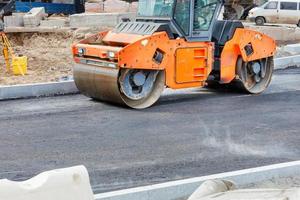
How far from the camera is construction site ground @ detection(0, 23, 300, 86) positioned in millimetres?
12409

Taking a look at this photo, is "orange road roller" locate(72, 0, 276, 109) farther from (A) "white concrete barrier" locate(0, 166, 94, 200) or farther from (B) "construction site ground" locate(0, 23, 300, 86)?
(A) "white concrete barrier" locate(0, 166, 94, 200)

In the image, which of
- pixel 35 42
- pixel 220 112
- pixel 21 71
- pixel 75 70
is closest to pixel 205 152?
pixel 220 112

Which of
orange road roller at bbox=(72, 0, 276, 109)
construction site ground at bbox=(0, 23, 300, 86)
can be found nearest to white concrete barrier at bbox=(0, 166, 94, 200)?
orange road roller at bbox=(72, 0, 276, 109)

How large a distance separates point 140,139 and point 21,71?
625 centimetres

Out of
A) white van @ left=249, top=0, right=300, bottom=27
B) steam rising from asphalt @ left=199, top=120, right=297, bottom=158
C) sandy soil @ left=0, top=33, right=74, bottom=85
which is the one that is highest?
white van @ left=249, top=0, right=300, bottom=27

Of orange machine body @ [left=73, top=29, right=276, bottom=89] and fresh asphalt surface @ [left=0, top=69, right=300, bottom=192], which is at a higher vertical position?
orange machine body @ [left=73, top=29, right=276, bottom=89]

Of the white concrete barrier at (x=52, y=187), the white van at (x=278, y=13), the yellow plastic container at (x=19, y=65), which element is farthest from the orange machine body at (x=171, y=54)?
the white van at (x=278, y=13)

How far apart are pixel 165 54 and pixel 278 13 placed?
22.8 meters

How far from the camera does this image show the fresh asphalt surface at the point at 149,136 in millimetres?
6160

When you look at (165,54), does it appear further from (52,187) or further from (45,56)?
(45,56)

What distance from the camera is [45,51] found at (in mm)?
17656

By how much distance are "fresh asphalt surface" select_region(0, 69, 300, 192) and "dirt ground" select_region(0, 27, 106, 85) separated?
85.1 inches

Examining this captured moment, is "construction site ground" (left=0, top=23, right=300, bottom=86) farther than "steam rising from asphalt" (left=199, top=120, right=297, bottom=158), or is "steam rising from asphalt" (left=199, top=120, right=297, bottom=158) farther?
"construction site ground" (left=0, top=23, right=300, bottom=86)

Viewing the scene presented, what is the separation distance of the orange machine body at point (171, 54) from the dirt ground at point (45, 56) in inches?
104
